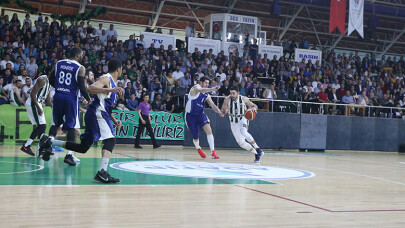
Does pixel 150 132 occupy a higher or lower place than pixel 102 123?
lower

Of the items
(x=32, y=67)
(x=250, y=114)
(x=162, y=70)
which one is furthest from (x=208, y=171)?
(x=162, y=70)

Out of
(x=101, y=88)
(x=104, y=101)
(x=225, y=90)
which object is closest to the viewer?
(x=101, y=88)

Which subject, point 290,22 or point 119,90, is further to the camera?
point 290,22

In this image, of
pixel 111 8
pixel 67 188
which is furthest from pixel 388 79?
pixel 67 188

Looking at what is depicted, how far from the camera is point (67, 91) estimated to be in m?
8.91

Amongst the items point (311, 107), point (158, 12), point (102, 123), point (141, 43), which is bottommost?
point (102, 123)

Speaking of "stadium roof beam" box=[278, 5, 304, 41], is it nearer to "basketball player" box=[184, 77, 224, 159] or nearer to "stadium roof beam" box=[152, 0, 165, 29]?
"stadium roof beam" box=[152, 0, 165, 29]

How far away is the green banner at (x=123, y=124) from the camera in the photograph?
637 inches

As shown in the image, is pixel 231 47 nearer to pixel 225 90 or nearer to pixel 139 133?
pixel 225 90

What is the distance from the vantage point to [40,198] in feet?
18.8

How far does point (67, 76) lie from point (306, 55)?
24.3 m

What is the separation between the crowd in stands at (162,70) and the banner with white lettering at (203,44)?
6.41ft

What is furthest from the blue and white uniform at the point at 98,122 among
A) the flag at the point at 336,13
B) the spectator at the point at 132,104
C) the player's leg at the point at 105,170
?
the flag at the point at 336,13

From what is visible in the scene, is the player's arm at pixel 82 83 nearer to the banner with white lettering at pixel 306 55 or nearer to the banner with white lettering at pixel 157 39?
the banner with white lettering at pixel 157 39
